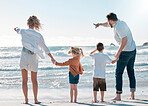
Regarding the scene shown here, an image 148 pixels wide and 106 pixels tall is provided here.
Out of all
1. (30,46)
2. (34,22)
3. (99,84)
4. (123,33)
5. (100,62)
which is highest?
(34,22)

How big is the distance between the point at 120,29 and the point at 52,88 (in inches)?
133

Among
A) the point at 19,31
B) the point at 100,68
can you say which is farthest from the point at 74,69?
the point at 19,31

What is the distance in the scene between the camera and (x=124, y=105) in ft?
13.3

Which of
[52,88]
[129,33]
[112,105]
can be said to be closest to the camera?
[112,105]

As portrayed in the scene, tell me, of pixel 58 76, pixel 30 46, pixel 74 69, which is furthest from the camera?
pixel 58 76

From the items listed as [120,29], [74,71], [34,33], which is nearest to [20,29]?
[34,33]

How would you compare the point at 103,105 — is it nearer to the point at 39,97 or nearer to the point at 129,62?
the point at 129,62

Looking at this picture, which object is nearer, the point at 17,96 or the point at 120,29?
the point at 120,29

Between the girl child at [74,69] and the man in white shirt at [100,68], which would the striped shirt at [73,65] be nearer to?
the girl child at [74,69]

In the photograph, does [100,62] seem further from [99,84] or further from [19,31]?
[19,31]

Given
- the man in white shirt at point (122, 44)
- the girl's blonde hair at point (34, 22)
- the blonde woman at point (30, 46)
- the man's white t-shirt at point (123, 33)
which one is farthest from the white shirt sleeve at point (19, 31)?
the man's white t-shirt at point (123, 33)

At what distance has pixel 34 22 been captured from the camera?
4785mm

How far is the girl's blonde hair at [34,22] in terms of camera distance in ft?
15.6

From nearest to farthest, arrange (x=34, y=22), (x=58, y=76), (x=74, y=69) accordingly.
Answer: (x=34, y=22) < (x=74, y=69) < (x=58, y=76)
